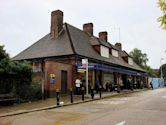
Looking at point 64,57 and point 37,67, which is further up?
point 64,57

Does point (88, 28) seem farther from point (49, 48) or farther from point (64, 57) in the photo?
point (64, 57)

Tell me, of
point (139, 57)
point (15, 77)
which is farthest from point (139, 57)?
point (15, 77)

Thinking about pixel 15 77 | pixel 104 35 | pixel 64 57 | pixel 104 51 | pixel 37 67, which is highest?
pixel 104 35

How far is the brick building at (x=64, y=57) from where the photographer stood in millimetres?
25641

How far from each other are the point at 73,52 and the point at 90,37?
35.3 feet

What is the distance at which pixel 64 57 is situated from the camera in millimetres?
29516

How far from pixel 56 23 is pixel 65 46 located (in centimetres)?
409

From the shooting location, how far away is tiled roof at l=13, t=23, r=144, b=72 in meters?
30.2

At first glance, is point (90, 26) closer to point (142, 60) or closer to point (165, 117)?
point (165, 117)

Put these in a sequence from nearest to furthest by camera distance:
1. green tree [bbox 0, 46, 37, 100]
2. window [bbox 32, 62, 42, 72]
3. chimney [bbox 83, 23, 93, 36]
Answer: green tree [bbox 0, 46, 37, 100] → window [bbox 32, 62, 42, 72] → chimney [bbox 83, 23, 93, 36]

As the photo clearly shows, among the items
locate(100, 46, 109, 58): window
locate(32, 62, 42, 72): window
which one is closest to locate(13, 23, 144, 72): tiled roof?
locate(32, 62, 42, 72): window

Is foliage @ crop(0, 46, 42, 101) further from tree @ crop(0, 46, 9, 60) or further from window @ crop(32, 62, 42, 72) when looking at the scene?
window @ crop(32, 62, 42, 72)

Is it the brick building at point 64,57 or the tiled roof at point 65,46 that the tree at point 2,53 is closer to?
the brick building at point 64,57

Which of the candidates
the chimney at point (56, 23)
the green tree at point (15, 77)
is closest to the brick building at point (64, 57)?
the chimney at point (56, 23)
